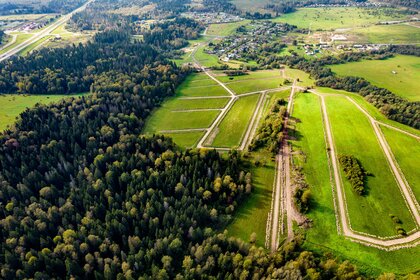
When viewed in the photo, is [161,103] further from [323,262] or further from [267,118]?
[323,262]

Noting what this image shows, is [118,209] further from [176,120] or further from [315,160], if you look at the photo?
[315,160]

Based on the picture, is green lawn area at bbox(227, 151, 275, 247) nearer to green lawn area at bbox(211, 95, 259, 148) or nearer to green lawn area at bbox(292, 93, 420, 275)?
green lawn area at bbox(292, 93, 420, 275)

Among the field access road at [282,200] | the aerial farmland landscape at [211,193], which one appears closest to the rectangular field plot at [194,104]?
the aerial farmland landscape at [211,193]

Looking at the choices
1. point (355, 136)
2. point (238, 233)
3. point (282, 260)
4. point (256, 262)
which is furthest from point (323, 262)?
point (355, 136)

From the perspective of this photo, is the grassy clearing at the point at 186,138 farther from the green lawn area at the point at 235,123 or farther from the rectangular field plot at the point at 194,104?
the rectangular field plot at the point at 194,104

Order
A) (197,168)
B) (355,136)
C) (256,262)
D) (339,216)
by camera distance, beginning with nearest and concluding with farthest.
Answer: (256,262) < (339,216) < (197,168) < (355,136)

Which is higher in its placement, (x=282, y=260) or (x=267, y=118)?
(x=267, y=118)

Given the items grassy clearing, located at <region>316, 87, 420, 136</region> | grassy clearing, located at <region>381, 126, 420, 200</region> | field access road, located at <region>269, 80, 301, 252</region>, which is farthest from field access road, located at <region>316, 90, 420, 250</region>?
grassy clearing, located at <region>316, 87, 420, 136</region>

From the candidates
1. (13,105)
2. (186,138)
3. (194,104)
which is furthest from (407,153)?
(13,105)
